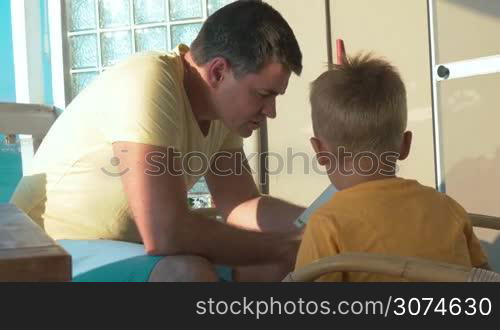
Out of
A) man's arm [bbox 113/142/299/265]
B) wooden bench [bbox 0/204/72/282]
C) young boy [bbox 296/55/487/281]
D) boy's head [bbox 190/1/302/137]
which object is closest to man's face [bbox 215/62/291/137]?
boy's head [bbox 190/1/302/137]

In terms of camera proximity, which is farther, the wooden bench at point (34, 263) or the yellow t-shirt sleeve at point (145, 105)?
the yellow t-shirt sleeve at point (145, 105)

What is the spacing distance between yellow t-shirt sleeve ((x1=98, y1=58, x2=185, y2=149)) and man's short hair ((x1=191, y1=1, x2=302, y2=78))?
0.15 metres

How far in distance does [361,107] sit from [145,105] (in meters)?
0.63

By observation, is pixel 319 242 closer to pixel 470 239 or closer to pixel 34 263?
pixel 470 239

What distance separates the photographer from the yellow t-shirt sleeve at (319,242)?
1315 millimetres

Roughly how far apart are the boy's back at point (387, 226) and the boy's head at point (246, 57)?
66cm

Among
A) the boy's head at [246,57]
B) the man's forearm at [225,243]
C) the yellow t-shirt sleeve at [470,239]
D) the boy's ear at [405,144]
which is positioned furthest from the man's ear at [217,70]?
the yellow t-shirt sleeve at [470,239]

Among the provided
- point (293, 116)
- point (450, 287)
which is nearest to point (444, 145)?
point (293, 116)

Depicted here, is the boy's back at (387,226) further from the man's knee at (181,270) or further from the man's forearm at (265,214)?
the man's forearm at (265,214)

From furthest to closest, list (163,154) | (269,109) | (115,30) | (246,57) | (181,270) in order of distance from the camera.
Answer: (115,30) → (269,109) → (246,57) → (163,154) → (181,270)

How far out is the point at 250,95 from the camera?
78.2 inches

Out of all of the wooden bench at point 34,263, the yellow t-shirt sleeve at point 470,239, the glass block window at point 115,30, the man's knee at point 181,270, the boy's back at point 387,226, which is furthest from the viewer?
the glass block window at point 115,30

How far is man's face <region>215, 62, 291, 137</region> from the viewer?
196 centimetres

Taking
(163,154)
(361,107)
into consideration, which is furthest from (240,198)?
(361,107)
